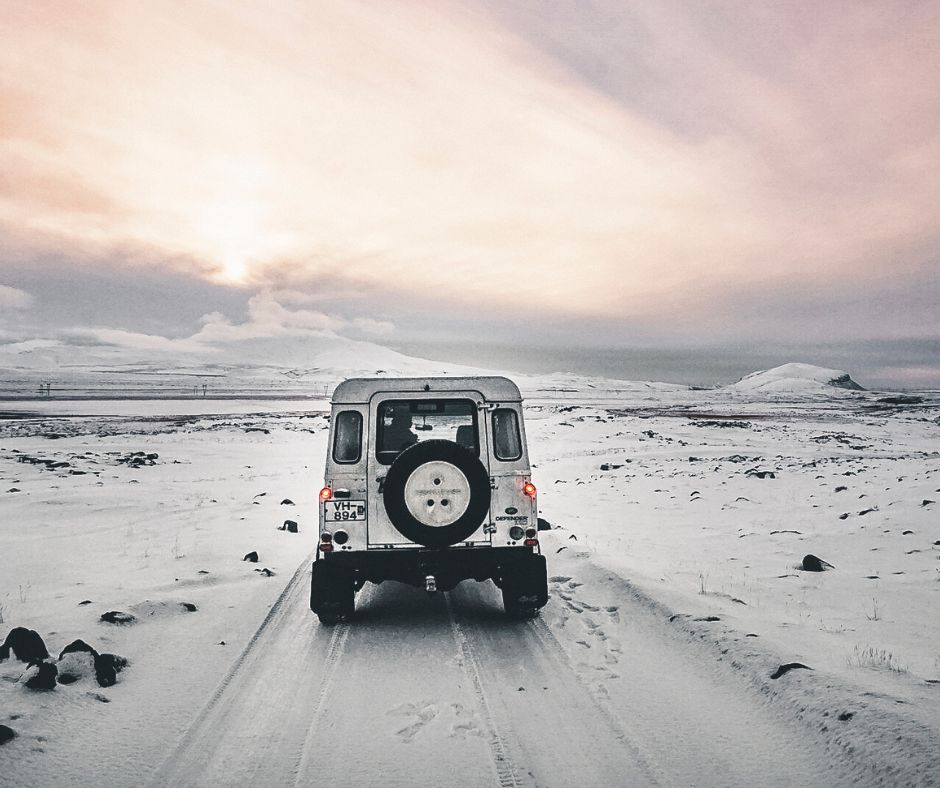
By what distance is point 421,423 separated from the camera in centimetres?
774

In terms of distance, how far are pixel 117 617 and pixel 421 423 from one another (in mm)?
4167

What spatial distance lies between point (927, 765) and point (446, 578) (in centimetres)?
428

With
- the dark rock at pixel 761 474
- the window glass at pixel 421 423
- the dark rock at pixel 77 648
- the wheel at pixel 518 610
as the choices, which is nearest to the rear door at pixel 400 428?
the window glass at pixel 421 423

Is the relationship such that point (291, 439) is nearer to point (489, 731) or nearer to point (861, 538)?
point (861, 538)

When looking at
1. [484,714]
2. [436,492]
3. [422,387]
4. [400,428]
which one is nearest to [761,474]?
[400,428]

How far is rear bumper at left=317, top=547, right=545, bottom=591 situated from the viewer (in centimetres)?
654

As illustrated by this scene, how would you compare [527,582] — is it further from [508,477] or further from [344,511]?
[344,511]

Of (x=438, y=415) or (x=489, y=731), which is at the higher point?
(x=438, y=415)

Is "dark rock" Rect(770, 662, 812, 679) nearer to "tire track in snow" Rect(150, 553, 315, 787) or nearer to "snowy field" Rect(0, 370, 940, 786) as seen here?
"snowy field" Rect(0, 370, 940, 786)

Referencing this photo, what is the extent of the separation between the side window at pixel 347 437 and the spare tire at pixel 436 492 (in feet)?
2.32

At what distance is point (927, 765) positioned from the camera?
374 cm

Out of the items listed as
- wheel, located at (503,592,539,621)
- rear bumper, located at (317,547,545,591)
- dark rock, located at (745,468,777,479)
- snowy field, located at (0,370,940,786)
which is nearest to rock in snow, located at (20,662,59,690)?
snowy field, located at (0,370,940,786)

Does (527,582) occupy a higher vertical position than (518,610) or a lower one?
higher

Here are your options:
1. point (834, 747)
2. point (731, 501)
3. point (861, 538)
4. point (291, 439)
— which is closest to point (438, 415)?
point (834, 747)
